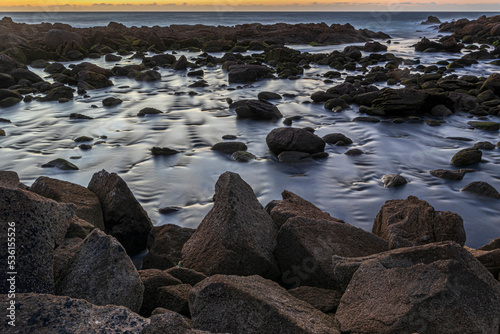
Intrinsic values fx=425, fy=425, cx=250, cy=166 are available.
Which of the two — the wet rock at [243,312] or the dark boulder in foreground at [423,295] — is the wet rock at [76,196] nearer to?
the wet rock at [243,312]

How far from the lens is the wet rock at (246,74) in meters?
15.5

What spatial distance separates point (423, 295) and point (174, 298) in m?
1.58

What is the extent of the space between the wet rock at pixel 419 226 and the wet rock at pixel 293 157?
3.39m

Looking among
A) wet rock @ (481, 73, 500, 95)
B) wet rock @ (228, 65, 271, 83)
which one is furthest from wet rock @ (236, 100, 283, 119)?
wet rock @ (481, 73, 500, 95)

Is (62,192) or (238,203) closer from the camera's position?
(238,203)

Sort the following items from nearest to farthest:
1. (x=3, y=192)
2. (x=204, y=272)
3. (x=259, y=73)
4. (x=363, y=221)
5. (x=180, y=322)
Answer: (x=180, y=322) < (x=3, y=192) < (x=204, y=272) < (x=363, y=221) < (x=259, y=73)

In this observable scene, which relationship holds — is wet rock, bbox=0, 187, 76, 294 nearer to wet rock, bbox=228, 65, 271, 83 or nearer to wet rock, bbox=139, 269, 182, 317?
wet rock, bbox=139, 269, 182, 317

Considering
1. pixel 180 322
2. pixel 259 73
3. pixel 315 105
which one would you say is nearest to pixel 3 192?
pixel 180 322

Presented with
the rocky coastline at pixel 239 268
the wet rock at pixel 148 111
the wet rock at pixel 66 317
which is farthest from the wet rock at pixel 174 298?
the wet rock at pixel 148 111

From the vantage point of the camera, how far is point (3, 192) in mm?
2654

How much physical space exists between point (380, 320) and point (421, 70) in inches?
692

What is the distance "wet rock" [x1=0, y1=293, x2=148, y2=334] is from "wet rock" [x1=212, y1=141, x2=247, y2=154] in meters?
5.77

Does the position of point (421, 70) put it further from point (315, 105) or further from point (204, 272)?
point (204, 272)

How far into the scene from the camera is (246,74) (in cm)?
1560
